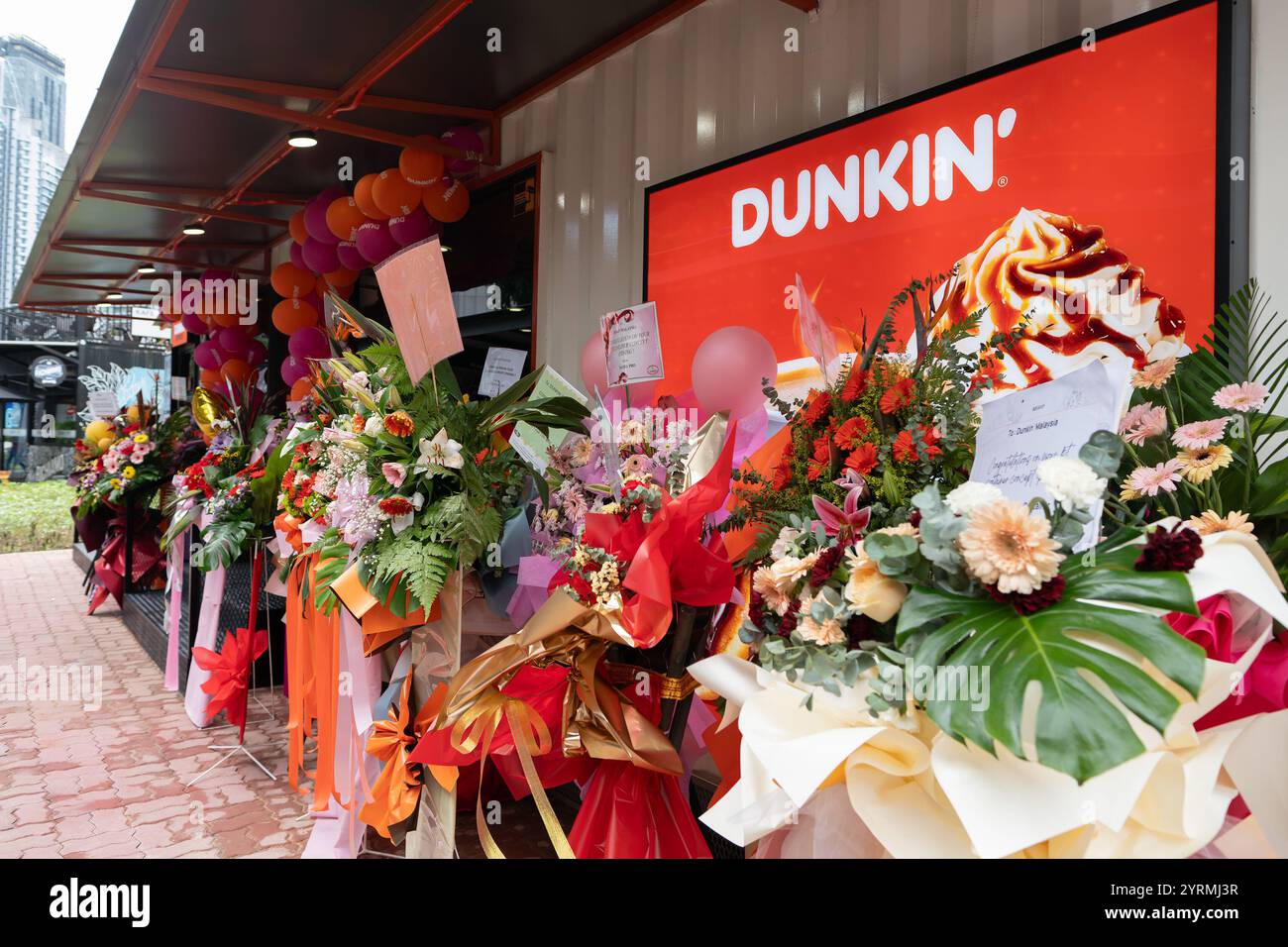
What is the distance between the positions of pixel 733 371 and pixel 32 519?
37.8 feet

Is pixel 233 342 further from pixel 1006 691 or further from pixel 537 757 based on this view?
pixel 1006 691

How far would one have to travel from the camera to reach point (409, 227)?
14.7 feet

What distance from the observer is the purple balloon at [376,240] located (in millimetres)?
4551

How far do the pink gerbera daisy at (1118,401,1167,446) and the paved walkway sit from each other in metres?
2.38

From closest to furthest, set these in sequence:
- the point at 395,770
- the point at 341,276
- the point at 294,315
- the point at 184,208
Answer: the point at 395,770
the point at 341,276
the point at 294,315
the point at 184,208

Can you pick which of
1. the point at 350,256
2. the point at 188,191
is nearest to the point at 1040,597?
the point at 350,256

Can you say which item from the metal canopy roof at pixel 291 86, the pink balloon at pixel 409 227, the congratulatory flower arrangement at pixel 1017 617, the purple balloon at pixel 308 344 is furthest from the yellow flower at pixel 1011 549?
the purple balloon at pixel 308 344

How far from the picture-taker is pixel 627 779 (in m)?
1.50

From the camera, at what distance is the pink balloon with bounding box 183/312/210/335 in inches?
315

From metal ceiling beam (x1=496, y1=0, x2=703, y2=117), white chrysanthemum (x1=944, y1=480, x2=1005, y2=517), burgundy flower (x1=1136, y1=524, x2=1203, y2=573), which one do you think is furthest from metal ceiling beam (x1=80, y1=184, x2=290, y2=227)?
burgundy flower (x1=1136, y1=524, x2=1203, y2=573)

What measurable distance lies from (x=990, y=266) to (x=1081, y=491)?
5.48 ft

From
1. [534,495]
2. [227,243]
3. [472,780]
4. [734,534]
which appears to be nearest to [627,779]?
[734,534]

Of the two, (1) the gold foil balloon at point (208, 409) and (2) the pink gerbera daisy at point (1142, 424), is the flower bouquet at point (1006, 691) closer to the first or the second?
(2) the pink gerbera daisy at point (1142, 424)

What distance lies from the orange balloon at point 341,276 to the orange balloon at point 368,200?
0.90 m
